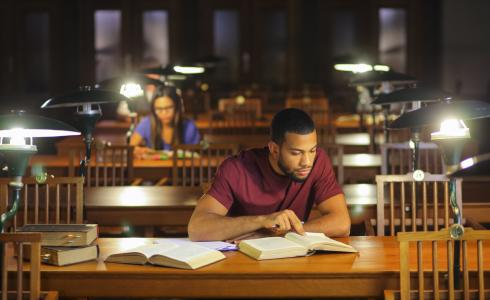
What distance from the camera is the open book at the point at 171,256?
8.54 feet

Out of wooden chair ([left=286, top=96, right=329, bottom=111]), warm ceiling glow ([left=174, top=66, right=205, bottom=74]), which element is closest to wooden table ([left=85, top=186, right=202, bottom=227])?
warm ceiling glow ([left=174, top=66, right=205, bottom=74])

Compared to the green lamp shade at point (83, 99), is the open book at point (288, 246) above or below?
below

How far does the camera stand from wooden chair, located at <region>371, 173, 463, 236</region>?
3.55m

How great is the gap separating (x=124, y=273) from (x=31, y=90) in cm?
1139

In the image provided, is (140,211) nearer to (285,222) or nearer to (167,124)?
(285,222)

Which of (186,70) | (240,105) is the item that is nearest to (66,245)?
(186,70)

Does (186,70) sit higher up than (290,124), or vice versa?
(186,70)

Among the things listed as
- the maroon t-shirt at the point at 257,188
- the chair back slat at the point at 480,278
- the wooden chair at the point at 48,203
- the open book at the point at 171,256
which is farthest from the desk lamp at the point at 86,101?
the chair back slat at the point at 480,278

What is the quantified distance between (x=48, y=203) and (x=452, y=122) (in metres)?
1.74

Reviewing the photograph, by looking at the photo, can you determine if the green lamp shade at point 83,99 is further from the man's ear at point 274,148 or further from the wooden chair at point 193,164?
the wooden chair at point 193,164

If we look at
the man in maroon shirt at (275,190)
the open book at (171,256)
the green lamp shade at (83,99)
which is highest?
the green lamp shade at (83,99)

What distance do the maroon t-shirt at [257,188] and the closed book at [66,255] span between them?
601 mm

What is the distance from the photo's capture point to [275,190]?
126 inches

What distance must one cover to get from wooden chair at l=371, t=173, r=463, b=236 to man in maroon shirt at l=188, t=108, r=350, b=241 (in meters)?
0.38
